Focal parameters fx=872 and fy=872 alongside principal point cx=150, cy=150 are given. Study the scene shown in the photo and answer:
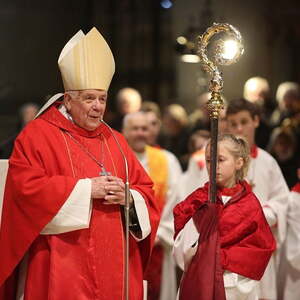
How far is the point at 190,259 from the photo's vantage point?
542 cm

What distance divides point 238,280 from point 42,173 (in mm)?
1412

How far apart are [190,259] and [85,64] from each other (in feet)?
4.61

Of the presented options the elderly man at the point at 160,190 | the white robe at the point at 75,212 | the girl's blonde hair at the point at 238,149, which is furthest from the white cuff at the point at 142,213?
the elderly man at the point at 160,190

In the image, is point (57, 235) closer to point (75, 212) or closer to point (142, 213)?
point (75, 212)

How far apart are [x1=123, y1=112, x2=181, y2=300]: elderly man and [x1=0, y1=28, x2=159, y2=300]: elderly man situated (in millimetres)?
2195

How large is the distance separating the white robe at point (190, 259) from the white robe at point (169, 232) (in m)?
2.53

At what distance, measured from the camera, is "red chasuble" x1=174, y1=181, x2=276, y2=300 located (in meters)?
5.34

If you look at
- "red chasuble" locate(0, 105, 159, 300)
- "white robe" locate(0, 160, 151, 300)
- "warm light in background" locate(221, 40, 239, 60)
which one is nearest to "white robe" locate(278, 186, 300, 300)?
"red chasuble" locate(0, 105, 159, 300)

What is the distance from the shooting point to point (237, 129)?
22.4 feet

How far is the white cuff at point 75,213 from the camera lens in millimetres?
5199

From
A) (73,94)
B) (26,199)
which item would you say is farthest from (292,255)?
(26,199)

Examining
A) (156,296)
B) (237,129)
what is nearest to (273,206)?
(237,129)

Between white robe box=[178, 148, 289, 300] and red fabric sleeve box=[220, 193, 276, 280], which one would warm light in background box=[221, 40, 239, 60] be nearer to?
red fabric sleeve box=[220, 193, 276, 280]

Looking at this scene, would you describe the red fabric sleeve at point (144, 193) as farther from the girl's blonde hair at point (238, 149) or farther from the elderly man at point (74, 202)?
the girl's blonde hair at point (238, 149)
